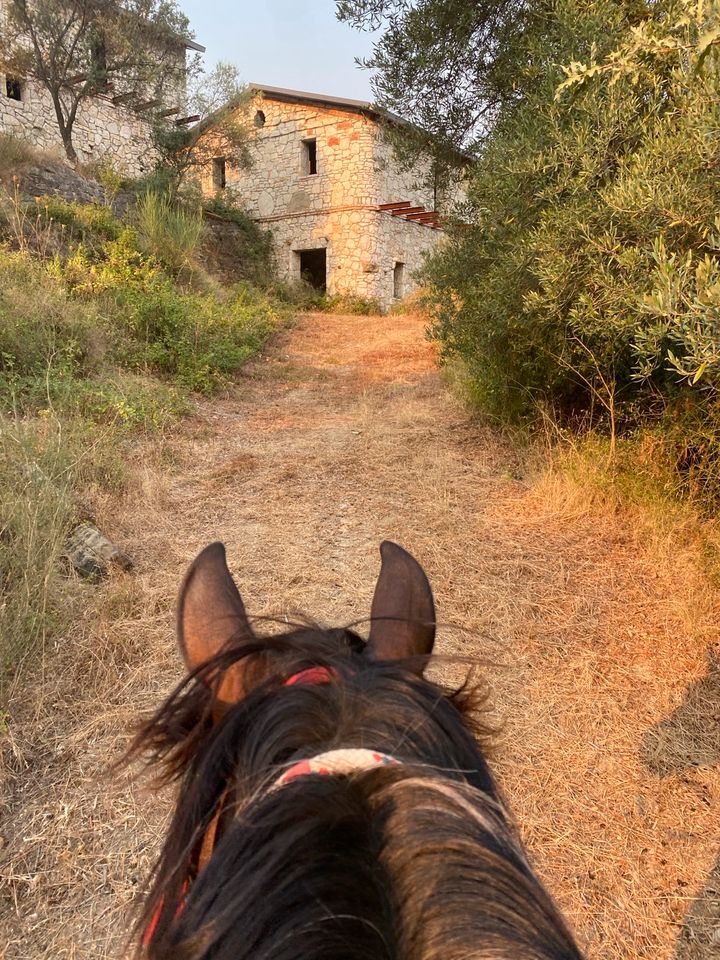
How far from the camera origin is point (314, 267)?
17.1 m

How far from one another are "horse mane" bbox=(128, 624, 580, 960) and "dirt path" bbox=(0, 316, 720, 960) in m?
0.82

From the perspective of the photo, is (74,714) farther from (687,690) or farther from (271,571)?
(687,690)

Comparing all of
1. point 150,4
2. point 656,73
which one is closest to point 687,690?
point 656,73

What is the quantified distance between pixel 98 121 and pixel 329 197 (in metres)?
5.93

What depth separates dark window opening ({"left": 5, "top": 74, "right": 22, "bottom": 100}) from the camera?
13118 mm

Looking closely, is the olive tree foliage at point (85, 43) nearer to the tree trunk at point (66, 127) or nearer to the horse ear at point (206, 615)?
the tree trunk at point (66, 127)

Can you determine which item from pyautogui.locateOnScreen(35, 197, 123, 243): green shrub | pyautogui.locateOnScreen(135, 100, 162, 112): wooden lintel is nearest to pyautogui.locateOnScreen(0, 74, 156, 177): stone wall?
pyautogui.locateOnScreen(135, 100, 162, 112): wooden lintel

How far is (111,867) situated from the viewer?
6.48 feet

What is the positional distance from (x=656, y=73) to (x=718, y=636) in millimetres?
2733

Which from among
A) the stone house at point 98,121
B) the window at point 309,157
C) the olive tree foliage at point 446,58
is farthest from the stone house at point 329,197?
the olive tree foliage at point 446,58

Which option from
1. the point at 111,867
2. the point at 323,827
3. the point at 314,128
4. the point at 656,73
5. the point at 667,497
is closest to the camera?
the point at 323,827

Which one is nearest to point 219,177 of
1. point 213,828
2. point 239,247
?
point 239,247

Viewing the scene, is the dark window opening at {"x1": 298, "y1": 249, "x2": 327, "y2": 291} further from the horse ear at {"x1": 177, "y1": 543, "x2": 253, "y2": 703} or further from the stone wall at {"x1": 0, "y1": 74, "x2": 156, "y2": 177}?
the horse ear at {"x1": 177, "y1": 543, "x2": 253, "y2": 703}

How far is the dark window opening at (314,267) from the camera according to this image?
1631 cm
